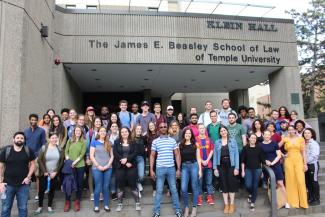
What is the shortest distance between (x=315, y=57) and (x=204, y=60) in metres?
7.15

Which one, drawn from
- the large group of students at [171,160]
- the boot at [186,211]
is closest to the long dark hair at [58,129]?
the large group of students at [171,160]

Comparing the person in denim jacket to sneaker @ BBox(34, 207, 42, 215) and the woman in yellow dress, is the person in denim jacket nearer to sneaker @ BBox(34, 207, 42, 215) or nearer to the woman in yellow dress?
the woman in yellow dress

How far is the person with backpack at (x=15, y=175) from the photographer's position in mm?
5129

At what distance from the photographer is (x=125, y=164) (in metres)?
6.00

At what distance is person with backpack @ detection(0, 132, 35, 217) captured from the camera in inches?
202

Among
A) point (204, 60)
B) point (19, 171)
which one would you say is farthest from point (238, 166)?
point (204, 60)

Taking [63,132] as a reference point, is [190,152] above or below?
below

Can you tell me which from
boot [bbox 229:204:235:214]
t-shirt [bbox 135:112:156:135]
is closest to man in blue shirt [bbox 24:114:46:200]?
t-shirt [bbox 135:112:156:135]

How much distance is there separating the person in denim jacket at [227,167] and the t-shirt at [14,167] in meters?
3.67

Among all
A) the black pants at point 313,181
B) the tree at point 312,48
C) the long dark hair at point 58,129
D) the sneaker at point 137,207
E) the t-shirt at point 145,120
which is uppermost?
the tree at point 312,48

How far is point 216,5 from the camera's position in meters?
12.0

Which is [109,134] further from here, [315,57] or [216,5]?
[315,57]

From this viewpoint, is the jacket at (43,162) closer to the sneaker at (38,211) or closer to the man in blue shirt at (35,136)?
the man in blue shirt at (35,136)

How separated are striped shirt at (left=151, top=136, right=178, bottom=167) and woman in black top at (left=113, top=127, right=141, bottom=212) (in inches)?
18.9
